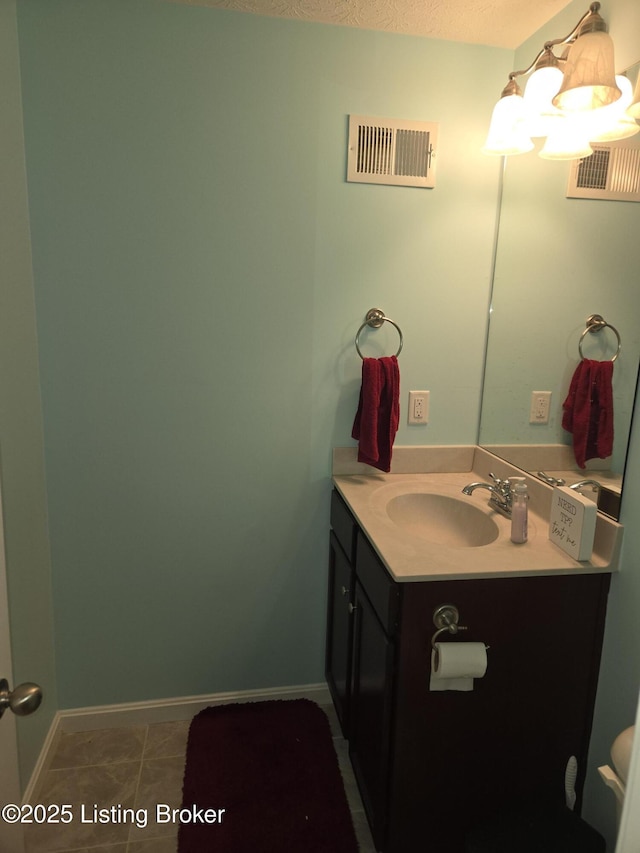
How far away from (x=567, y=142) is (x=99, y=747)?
250 centimetres

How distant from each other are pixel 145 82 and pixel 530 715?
215cm

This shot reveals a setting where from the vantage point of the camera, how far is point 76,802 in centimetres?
168

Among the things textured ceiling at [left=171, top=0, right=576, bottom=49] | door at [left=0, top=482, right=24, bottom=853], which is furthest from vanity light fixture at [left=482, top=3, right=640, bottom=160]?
door at [left=0, top=482, right=24, bottom=853]

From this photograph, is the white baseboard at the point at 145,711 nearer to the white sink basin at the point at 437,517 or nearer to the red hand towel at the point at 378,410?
the white sink basin at the point at 437,517

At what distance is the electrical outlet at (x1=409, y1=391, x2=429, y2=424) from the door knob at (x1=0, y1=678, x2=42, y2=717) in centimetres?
149

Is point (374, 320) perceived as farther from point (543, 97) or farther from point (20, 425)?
point (20, 425)

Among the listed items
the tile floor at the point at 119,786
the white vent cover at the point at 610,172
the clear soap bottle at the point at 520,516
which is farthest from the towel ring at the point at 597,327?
the tile floor at the point at 119,786

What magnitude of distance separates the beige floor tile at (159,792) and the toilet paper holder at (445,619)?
3.43ft

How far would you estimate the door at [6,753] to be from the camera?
85cm

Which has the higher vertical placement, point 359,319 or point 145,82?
point 145,82

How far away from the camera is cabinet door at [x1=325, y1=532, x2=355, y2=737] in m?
Result: 1.77

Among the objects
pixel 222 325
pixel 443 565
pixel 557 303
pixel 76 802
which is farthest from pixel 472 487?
pixel 76 802

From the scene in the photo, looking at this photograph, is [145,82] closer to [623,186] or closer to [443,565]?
[623,186]

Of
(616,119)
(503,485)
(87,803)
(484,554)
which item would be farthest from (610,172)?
(87,803)
